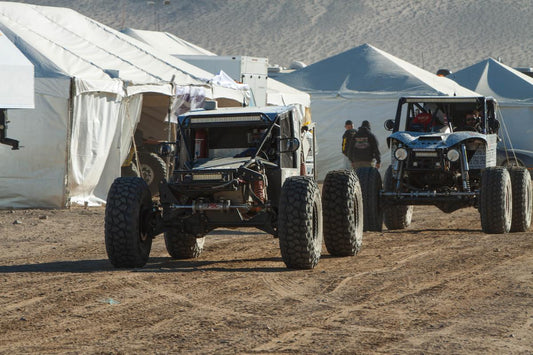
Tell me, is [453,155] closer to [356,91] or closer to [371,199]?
[371,199]

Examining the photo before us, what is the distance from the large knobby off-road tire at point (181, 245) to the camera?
37.3 feet

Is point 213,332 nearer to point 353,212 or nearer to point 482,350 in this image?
point 482,350

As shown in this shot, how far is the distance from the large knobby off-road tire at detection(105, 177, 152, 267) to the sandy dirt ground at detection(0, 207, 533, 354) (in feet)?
0.58

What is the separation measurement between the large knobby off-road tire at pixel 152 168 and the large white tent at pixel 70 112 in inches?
69.0

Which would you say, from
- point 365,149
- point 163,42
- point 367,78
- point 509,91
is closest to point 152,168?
point 365,149

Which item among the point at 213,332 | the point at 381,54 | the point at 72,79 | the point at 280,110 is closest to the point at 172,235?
the point at 280,110

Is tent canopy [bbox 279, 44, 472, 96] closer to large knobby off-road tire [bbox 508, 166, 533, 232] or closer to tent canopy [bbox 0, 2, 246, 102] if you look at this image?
tent canopy [bbox 0, 2, 246, 102]

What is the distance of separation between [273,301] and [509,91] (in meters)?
23.9

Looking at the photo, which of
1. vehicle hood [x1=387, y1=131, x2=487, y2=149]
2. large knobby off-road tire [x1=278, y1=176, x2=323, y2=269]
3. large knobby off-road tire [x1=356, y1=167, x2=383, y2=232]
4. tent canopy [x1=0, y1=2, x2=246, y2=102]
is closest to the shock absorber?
large knobby off-road tire [x1=278, y1=176, x2=323, y2=269]

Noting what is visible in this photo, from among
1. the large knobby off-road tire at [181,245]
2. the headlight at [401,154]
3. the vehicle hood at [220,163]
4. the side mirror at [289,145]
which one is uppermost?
the side mirror at [289,145]

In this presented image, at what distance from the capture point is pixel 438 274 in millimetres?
9734

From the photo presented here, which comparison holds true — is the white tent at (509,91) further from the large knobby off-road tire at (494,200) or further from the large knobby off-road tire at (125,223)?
the large knobby off-road tire at (125,223)

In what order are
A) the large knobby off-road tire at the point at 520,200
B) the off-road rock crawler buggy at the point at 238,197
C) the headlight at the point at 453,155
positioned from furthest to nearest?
1. the large knobby off-road tire at the point at 520,200
2. the headlight at the point at 453,155
3. the off-road rock crawler buggy at the point at 238,197

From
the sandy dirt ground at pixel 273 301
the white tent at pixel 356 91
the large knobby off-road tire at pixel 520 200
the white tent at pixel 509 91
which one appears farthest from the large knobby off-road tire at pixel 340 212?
the white tent at pixel 509 91
